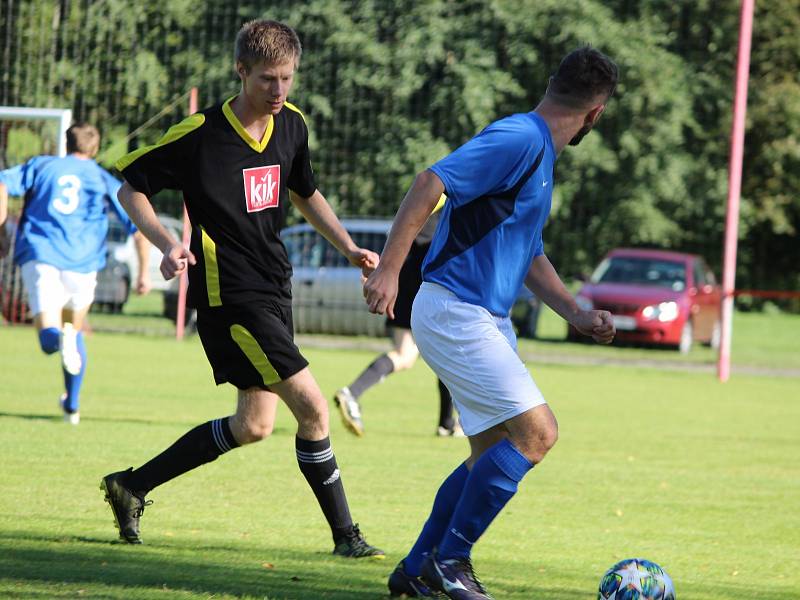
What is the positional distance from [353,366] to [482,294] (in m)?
12.5

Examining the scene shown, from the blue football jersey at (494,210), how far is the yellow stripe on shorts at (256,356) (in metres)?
0.89

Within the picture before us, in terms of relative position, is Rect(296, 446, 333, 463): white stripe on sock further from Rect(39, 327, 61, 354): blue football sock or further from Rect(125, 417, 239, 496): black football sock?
Rect(39, 327, 61, 354): blue football sock

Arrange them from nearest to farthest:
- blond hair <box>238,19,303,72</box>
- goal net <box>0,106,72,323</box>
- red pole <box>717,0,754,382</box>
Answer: blond hair <box>238,19,303,72</box>, red pole <box>717,0,754,382</box>, goal net <box>0,106,72,323</box>

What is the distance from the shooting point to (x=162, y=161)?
555 cm

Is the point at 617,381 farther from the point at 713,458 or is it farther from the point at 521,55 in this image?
the point at 521,55

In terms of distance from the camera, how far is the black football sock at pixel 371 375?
1024cm

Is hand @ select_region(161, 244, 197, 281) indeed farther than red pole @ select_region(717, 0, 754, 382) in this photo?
No

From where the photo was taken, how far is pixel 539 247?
17.3 feet

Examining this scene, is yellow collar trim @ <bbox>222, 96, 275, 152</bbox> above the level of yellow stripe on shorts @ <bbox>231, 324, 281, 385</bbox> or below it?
above

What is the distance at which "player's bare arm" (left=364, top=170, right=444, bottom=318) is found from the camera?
4.48 metres

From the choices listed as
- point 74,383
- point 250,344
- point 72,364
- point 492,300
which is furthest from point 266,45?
point 74,383

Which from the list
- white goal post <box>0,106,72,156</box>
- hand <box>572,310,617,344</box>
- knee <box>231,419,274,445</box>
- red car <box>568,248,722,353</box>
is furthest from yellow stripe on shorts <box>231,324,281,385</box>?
red car <box>568,248,722,353</box>

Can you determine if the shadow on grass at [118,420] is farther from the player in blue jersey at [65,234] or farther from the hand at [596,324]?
the hand at [596,324]

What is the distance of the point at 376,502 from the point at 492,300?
2.78 metres
